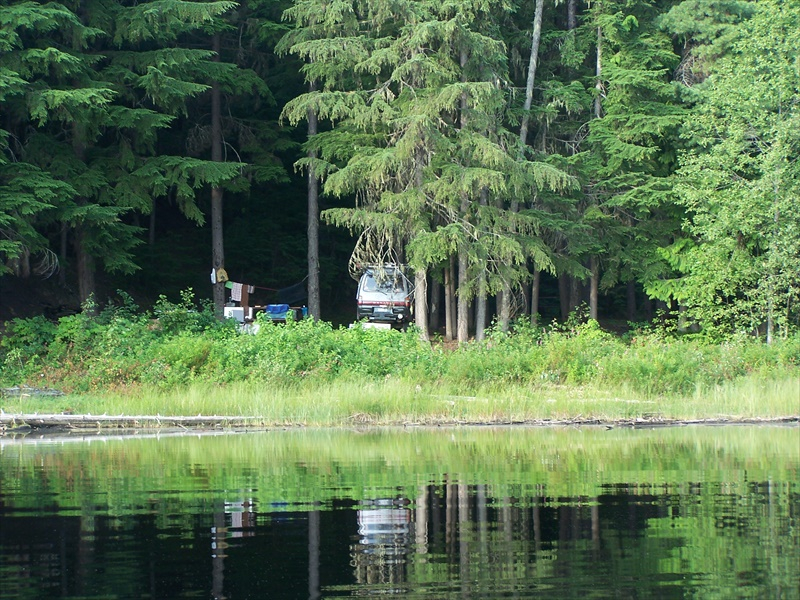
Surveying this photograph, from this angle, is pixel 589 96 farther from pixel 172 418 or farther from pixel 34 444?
pixel 34 444

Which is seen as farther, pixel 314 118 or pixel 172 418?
pixel 314 118

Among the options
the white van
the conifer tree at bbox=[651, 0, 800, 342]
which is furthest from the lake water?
the white van

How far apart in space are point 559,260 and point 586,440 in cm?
1779

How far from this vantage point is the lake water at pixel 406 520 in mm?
8359

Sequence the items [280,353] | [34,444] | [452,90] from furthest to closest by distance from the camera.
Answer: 1. [452,90]
2. [280,353]
3. [34,444]

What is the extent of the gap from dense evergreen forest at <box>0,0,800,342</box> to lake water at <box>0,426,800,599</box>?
14.9 meters

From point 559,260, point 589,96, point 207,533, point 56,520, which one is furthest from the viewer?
point 589,96

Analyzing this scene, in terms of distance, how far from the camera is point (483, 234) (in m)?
33.0

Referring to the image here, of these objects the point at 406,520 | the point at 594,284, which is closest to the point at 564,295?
the point at 594,284

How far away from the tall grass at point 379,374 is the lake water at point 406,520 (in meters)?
3.82

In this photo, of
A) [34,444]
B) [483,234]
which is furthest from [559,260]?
[34,444]

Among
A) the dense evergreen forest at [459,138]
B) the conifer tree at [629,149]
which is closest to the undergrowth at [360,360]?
the dense evergreen forest at [459,138]

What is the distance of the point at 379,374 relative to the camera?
80.3ft

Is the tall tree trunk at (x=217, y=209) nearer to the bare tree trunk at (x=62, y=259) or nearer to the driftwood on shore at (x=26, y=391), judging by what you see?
the bare tree trunk at (x=62, y=259)
